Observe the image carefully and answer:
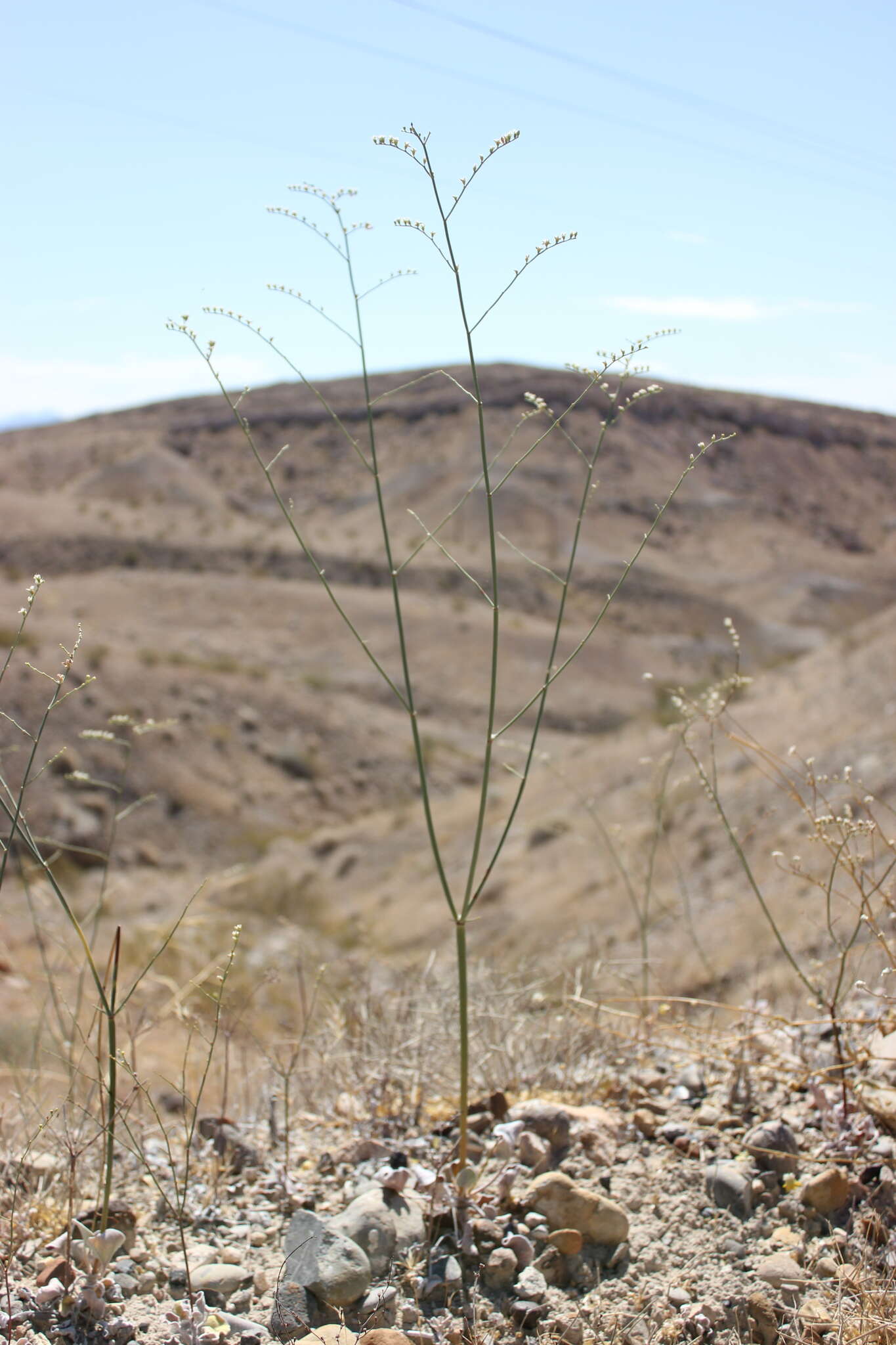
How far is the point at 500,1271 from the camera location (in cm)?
189

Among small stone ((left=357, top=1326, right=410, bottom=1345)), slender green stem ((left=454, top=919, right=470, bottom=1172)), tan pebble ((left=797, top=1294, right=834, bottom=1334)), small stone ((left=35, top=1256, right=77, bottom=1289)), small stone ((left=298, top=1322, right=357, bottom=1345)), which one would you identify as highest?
slender green stem ((left=454, top=919, right=470, bottom=1172))

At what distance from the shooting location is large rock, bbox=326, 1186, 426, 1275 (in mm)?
1917

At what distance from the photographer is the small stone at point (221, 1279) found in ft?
6.09

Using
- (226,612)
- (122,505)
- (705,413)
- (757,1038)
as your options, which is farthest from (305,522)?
(757,1038)

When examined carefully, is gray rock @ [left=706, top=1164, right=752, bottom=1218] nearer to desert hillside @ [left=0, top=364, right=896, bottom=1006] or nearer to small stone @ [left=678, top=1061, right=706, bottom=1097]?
small stone @ [left=678, top=1061, right=706, bottom=1097]

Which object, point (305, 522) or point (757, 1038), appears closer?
point (757, 1038)

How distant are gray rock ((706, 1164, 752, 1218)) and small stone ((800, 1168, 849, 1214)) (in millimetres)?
130

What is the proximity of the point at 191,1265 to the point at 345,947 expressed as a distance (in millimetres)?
9259

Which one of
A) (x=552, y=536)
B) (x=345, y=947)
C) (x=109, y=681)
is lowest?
(x=345, y=947)

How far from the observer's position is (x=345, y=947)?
11.0 meters

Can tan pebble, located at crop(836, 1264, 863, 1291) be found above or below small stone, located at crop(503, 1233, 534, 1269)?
above

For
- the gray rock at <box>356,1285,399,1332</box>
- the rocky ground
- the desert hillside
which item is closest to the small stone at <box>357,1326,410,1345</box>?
the rocky ground

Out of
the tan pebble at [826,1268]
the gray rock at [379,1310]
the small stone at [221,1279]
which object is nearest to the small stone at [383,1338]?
the gray rock at [379,1310]

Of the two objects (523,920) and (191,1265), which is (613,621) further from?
(191,1265)
